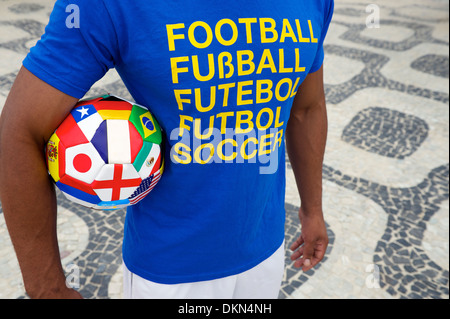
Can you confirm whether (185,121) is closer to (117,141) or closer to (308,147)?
(117,141)

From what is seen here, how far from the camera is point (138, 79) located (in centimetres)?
95

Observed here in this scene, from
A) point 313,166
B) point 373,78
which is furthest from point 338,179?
point 373,78

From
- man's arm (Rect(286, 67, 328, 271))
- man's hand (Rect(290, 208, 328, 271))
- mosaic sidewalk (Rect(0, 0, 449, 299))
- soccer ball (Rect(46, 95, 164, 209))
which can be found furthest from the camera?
mosaic sidewalk (Rect(0, 0, 449, 299))

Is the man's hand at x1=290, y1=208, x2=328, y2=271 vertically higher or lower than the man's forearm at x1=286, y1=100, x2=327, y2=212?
lower

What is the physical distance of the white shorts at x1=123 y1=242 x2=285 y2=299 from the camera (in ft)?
4.07

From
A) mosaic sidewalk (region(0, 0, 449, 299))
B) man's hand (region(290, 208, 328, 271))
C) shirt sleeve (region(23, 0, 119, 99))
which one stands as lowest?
mosaic sidewalk (region(0, 0, 449, 299))

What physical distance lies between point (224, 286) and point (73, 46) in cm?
84

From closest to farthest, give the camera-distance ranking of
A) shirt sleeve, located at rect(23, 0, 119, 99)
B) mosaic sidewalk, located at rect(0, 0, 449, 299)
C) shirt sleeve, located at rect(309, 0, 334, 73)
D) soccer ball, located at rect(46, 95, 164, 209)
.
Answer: shirt sleeve, located at rect(23, 0, 119, 99) < soccer ball, located at rect(46, 95, 164, 209) < shirt sleeve, located at rect(309, 0, 334, 73) < mosaic sidewalk, located at rect(0, 0, 449, 299)

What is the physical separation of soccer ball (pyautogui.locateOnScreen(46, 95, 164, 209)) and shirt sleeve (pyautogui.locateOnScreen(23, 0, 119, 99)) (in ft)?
0.40

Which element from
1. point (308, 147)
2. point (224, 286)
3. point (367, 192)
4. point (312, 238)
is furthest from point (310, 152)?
point (367, 192)

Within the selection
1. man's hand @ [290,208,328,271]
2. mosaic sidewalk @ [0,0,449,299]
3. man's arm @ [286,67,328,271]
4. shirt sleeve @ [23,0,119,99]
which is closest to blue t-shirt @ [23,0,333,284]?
shirt sleeve @ [23,0,119,99]
